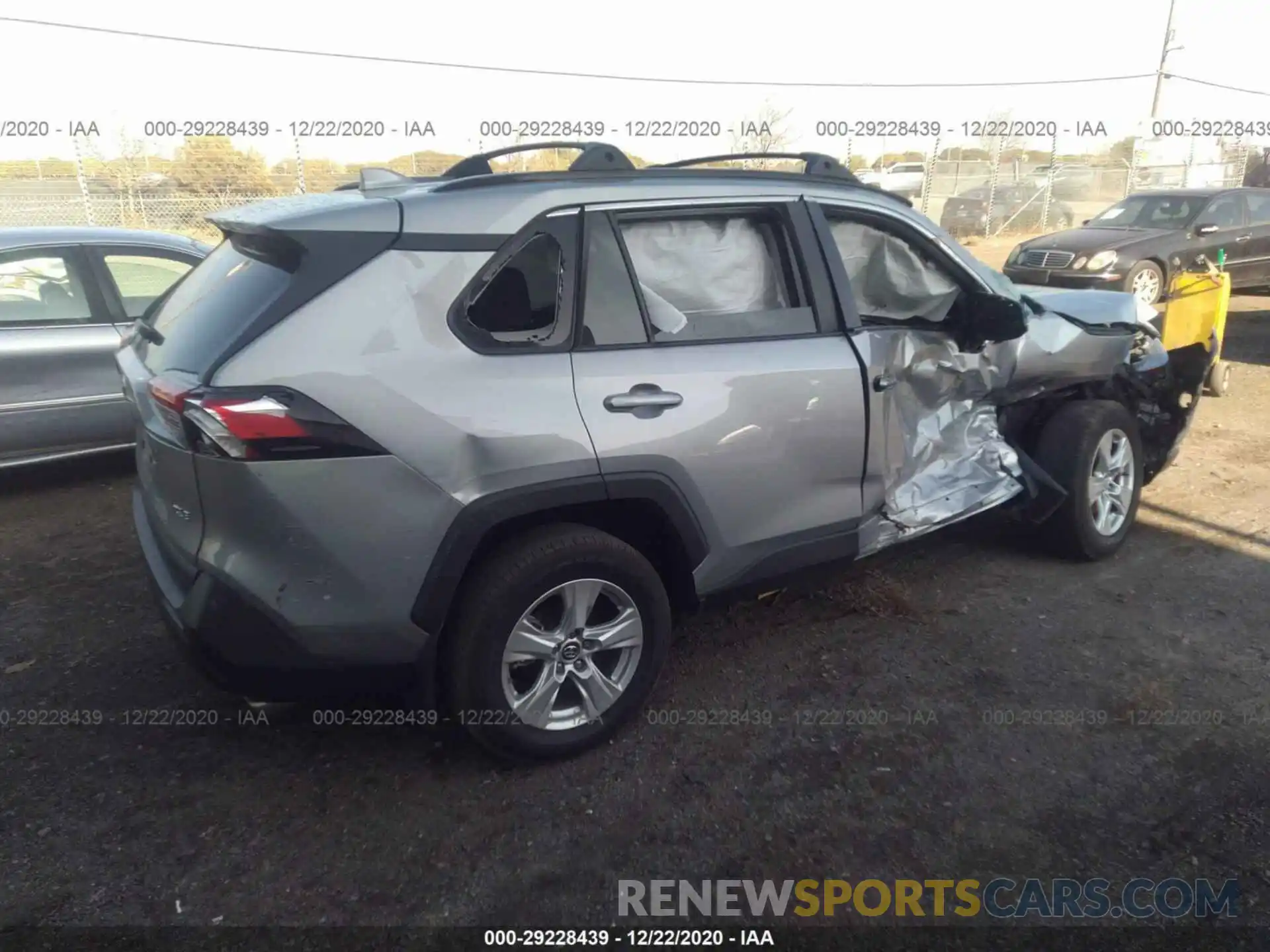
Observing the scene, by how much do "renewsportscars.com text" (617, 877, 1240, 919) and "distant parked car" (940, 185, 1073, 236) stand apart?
21.3m

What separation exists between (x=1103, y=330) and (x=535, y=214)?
10.2 feet

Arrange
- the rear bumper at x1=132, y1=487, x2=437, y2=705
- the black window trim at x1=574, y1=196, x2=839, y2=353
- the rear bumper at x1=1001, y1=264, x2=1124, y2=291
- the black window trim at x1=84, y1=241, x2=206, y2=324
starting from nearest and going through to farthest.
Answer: the rear bumper at x1=132, y1=487, x2=437, y2=705 < the black window trim at x1=574, y1=196, x2=839, y2=353 < the black window trim at x1=84, y1=241, x2=206, y2=324 < the rear bumper at x1=1001, y1=264, x2=1124, y2=291

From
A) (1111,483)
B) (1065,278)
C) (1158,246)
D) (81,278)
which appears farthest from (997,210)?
(81,278)

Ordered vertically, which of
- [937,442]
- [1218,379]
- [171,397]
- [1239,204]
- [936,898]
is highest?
[1239,204]

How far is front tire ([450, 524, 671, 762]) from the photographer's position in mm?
2768

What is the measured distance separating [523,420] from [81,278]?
4120 millimetres

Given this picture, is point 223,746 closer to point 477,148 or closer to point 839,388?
point 839,388

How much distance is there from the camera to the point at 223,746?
313cm

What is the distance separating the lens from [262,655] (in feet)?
8.45

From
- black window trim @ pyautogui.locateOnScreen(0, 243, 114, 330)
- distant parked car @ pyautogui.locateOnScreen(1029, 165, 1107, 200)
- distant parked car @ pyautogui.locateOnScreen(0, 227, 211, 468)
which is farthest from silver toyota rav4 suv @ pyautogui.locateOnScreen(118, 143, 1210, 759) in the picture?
distant parked car @ pyautogui.locateOnScreen(1029, 165, 1107, 200)

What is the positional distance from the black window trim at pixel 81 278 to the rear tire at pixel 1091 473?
5214 mm

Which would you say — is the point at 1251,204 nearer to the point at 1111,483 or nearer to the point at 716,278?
the point at 1111,483

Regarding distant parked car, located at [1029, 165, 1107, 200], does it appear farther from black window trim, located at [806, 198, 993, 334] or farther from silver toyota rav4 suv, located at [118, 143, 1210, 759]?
silver toyota rav4 suv, located at [118, 143, 1210, 759]

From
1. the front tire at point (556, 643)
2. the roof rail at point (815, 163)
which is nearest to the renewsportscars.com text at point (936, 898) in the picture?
the front tire at point (556, 643)
